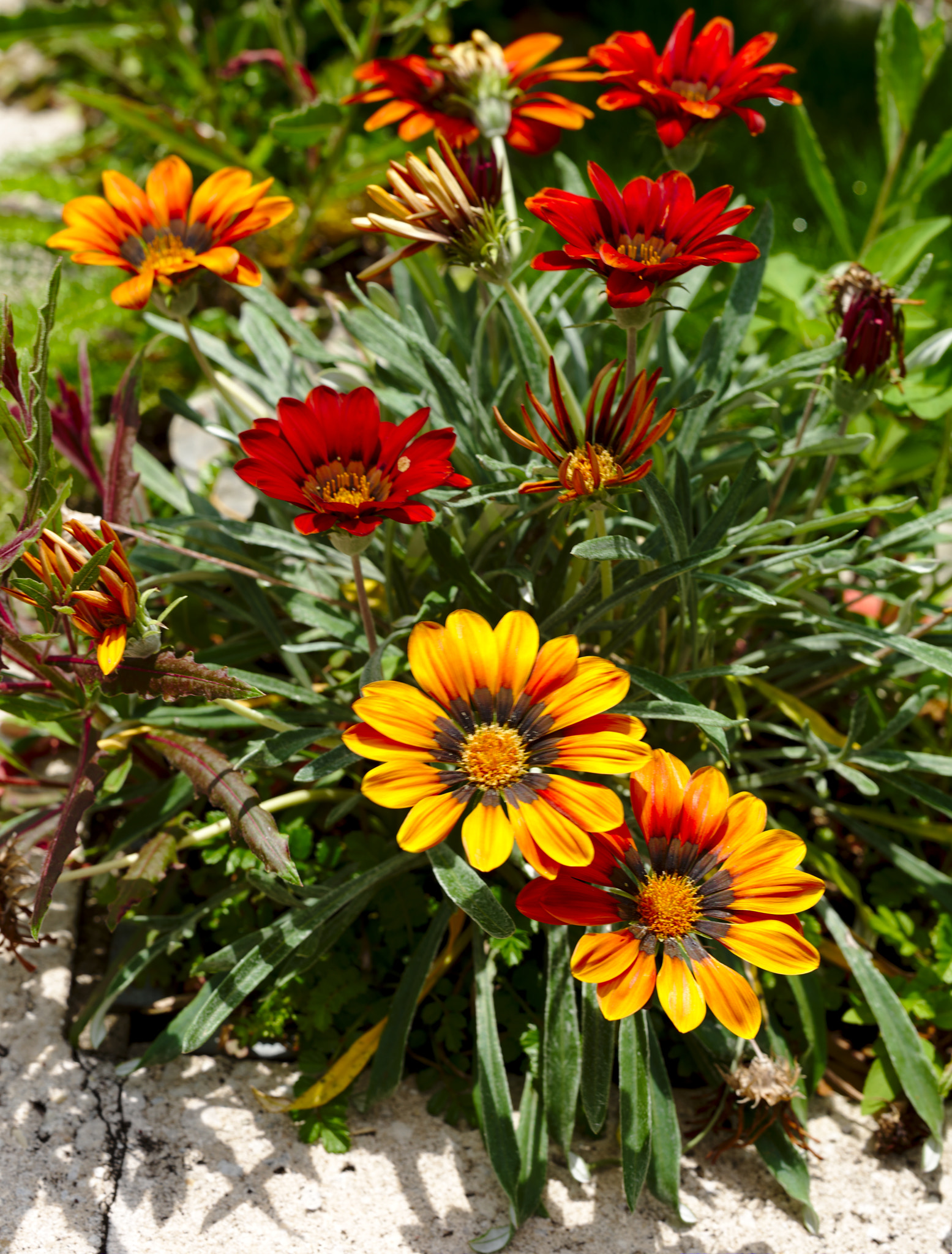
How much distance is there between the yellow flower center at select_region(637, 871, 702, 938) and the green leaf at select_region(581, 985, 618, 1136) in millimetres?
153

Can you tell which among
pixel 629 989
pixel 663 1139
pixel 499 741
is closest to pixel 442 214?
pixel 499 741

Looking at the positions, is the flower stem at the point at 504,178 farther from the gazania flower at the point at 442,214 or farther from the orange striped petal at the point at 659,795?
the orange striped petal at the point at 659,795

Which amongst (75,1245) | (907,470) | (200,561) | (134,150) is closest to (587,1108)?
(75,1245)

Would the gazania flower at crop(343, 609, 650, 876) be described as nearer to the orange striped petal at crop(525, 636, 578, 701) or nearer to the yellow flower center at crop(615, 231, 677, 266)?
the orange striped petal at crop(525, 636, 578, 701)

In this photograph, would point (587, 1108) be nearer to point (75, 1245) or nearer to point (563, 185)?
point (75, 1245)

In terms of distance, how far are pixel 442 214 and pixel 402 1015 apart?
0.88m

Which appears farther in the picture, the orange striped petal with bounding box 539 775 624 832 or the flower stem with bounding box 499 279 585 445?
the flower stem with bounding box 499 279 585 445

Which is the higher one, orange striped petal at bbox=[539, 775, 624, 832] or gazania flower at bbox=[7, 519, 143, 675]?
gazania flower at bbox=[7, 519, 143, 675]

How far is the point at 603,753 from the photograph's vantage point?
35.1 inches

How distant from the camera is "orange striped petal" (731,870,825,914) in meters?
0.89

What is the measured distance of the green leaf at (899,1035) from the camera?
1.17 m

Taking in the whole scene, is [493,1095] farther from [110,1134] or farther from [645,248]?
[645,248]

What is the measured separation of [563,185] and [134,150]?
1425 millimetres

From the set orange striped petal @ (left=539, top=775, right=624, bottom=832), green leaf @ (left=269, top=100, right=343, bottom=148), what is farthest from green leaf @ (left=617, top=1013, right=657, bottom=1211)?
green leaf @ (left=269, top=100, right=343, bottom=148)
